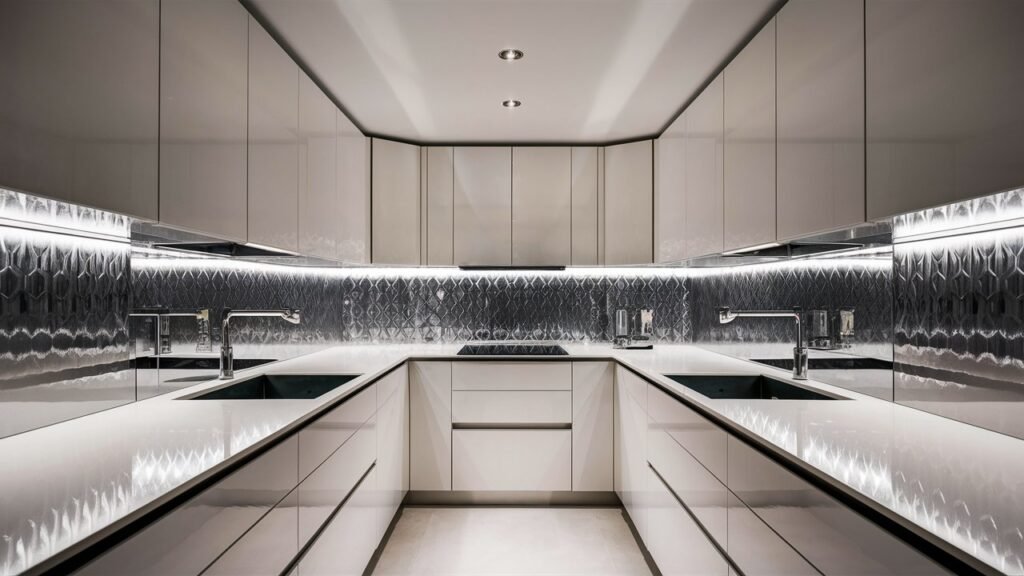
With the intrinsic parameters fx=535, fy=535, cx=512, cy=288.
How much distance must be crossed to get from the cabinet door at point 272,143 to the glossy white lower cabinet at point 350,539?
3.49ft

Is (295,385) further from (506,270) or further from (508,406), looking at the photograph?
(506,270)

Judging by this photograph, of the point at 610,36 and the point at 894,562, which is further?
the point at 610,36

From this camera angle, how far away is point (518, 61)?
7.89ft

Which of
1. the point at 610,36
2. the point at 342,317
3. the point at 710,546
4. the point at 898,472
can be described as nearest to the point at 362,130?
the point at 342,317

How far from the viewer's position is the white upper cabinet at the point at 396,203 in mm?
3426

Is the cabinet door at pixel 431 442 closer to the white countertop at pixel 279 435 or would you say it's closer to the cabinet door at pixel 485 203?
the cabinet door at pixel 485 203

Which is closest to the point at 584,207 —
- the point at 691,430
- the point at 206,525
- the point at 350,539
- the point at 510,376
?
the point at 510,376

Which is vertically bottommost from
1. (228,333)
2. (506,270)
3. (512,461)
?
(512,461)

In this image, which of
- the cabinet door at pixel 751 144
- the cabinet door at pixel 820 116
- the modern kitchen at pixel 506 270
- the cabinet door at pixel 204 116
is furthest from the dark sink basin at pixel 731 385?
the cabinet door at pixel 204 116

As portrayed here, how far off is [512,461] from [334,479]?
1.46 meters

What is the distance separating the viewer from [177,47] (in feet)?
4.90

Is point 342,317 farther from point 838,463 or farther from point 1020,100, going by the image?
point 1020,100

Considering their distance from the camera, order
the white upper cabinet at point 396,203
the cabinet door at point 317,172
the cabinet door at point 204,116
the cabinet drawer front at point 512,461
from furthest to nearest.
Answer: the white upper cabinet at point 396,203, the cabinet drawer front at point 512,461, the cabinet door at point 317,172, the cabinet door at point 204,116

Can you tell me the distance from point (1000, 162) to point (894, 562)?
2.58 feet
